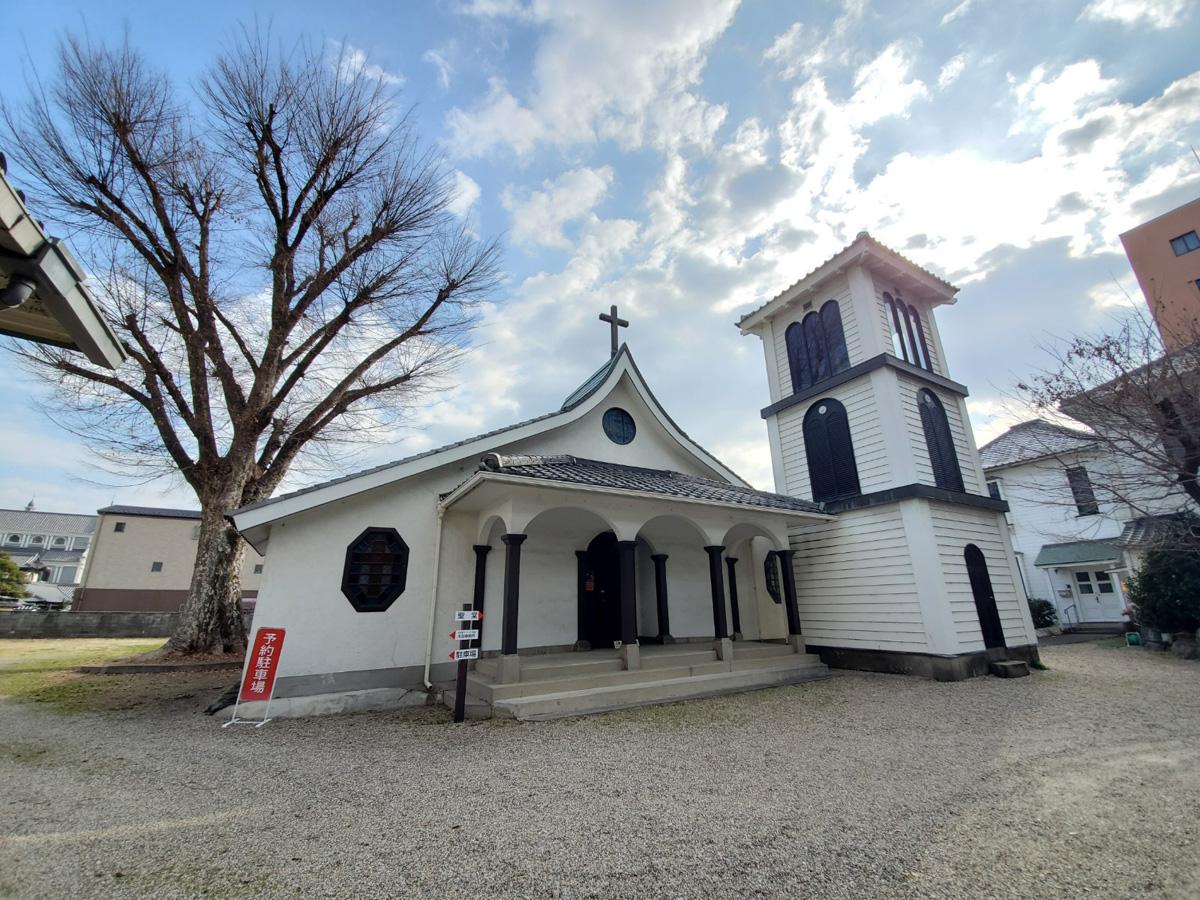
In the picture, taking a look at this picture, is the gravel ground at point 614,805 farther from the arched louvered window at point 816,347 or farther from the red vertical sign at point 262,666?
the arched louvered window at point 816,347

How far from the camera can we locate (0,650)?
482 inches

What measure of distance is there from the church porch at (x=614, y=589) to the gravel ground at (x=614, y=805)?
3.42 feet

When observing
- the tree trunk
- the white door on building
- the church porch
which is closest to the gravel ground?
the church porch

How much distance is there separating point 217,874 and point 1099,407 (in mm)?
12475

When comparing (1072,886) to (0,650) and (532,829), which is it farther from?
(0,650)

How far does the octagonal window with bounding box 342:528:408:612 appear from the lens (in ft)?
24.3

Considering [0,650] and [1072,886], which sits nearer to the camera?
[1072,886]

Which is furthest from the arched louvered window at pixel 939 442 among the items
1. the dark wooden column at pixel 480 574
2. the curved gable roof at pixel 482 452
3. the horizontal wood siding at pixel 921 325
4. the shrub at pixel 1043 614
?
the shrub at pixel 1043 614

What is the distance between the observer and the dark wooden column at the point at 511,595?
6586mm

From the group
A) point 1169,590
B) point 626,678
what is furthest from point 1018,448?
point 626,678

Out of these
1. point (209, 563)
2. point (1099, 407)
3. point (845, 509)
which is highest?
point (1099, 407)

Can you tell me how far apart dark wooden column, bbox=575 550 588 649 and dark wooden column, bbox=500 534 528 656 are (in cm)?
253

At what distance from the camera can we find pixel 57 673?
9016 millimetres

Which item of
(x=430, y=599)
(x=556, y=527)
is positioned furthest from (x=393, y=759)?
(x=556, y=527)
